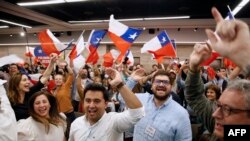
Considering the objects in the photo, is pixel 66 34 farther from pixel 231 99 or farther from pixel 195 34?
pixel 231 99

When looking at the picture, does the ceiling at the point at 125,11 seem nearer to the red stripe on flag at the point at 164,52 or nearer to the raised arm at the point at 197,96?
the red stripe on flag at the point at 164,52

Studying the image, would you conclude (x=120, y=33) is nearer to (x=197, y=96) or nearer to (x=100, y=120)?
(x=100, y=120)

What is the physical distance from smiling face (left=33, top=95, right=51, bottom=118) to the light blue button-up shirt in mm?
1047

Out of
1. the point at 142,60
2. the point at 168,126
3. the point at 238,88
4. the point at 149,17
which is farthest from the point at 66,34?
the point at 238,88

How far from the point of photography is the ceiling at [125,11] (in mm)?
10453

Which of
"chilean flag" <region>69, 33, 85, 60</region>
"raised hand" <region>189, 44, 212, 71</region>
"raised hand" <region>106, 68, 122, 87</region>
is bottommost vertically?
"raised hand" <region>106, 68, 122, 87</region>

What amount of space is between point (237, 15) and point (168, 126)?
1130 centimetres

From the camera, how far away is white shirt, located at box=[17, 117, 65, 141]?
9.00ft

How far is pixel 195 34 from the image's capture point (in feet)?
50.3

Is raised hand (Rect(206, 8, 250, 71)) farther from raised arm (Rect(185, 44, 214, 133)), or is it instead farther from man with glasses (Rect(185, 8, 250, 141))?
raised arm (Rect(185, 44, 214, 133))

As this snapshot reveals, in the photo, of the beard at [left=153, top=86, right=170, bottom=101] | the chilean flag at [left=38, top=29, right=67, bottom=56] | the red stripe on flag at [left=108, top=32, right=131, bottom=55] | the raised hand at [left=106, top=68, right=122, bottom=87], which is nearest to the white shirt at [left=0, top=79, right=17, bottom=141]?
the raised hand at [left=106, top=68, right=122, bottom=87]

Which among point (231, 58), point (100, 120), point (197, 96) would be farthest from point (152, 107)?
point (231, 58)

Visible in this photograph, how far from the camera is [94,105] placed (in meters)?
2.54

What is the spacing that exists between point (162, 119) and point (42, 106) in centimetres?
135
